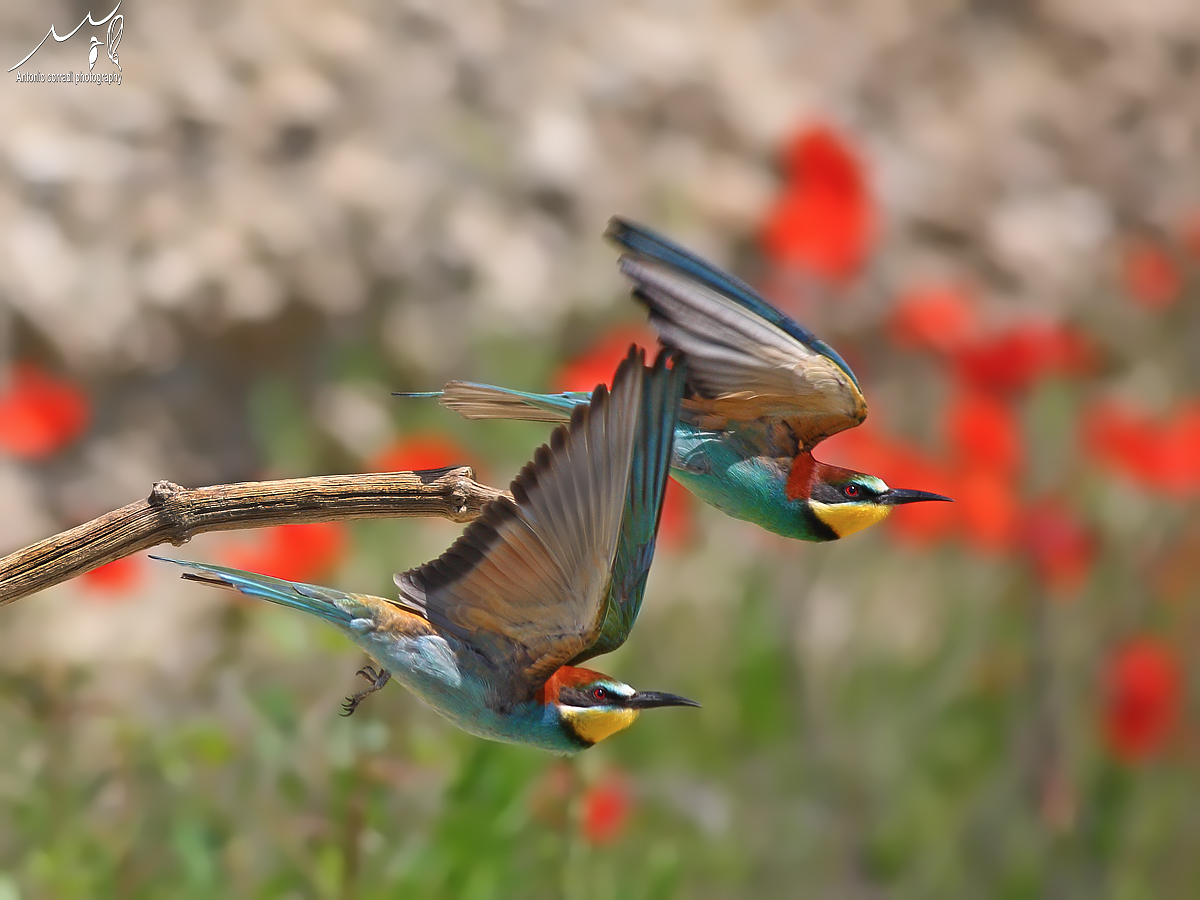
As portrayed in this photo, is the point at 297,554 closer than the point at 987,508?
Yes

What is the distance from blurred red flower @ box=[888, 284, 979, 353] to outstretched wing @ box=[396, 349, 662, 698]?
3.94ft

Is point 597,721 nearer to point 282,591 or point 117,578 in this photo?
point 282,591

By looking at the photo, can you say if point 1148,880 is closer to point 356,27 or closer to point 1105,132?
point 1105,132

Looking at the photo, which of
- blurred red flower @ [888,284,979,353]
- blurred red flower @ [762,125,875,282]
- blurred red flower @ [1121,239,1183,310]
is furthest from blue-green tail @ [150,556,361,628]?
blurred red flower @ [1121,239,1183,310]

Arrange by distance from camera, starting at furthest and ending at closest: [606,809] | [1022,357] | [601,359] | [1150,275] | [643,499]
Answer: [1150,275]
[1022,357]
[601,359]
[606,809]
[643,499]

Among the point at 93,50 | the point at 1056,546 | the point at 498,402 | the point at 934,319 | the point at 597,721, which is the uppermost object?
the point at 93,50

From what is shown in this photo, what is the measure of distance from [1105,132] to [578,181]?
0.73 meters

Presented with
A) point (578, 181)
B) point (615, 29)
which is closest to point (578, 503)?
point (578, 181)

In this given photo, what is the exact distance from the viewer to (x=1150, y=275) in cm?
169

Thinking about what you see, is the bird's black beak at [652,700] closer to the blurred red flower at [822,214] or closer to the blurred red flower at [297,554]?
the blurred red flower at [297,554]

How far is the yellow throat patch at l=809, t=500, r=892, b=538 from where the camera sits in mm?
418

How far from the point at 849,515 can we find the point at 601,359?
0.84 m

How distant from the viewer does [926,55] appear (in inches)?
65.4

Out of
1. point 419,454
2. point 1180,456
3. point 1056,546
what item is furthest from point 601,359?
point 1180,456
